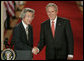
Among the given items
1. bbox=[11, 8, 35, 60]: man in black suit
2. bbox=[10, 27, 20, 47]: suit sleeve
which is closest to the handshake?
bbox=[11, 8, 35, 60]: man in black suit

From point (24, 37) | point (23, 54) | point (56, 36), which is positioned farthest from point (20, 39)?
point (56, 36)

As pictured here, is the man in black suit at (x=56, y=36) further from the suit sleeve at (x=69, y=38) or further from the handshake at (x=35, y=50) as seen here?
the handshake at (x=35, y=50)

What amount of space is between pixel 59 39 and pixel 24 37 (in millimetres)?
328

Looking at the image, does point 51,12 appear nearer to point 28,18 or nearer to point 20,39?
point 28,18

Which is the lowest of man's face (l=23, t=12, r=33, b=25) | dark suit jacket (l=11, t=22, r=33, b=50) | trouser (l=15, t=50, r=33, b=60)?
trouser (l=15, t=50, r=33, b=60)

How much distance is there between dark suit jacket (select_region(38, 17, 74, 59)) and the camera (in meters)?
2.07

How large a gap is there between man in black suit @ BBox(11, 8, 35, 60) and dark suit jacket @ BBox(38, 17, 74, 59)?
0.14m

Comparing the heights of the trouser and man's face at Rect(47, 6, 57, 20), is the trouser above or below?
below

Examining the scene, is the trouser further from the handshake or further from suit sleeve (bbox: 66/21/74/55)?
suit sleeve (bbox: 66/21/74/55)

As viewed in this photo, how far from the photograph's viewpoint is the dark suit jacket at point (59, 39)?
6.78ft

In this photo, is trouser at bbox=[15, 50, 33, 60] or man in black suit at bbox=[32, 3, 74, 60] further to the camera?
trouser at bbox=[15, 50, 33, 60]

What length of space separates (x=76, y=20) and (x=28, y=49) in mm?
1053

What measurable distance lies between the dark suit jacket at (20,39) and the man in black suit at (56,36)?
14 cm

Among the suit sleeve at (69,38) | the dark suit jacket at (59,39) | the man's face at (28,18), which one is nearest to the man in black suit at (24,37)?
the man's face at (28,18)
